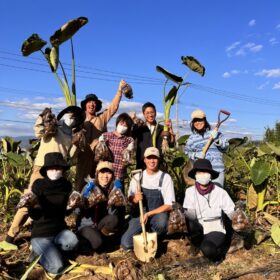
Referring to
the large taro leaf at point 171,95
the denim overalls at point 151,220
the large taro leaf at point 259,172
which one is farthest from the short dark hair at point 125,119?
the large taro leaf at point 259,172

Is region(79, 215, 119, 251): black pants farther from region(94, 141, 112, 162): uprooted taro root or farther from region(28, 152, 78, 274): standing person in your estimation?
region(94, 141, 112, 162): uprooted taro root

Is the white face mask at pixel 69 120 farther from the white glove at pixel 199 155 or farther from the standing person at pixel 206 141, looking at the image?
the white glove at pixel 199 155

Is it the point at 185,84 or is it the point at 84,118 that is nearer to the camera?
the point at 84,118

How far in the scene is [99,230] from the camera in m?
4.13

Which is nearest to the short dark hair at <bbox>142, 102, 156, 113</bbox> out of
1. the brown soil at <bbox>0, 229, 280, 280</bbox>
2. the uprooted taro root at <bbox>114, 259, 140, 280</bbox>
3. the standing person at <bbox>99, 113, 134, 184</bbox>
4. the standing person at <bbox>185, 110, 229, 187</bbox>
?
the standing person at <bbox>99, 113, 134, 184</bbox>

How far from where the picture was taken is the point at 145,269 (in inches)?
142

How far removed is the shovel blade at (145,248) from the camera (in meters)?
3.83

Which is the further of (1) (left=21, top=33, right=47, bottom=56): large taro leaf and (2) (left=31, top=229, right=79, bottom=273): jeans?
(1) (left=21, top=33, right=47, bottom=56): large taro leaf

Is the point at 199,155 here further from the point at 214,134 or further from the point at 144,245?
the point at 144,245

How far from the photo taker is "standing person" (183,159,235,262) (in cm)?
400

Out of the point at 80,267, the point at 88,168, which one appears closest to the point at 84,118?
the point at 88,168

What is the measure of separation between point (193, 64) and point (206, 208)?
1.93 meters

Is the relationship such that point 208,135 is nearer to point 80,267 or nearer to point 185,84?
point 185,84

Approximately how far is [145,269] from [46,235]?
99 centimetres
